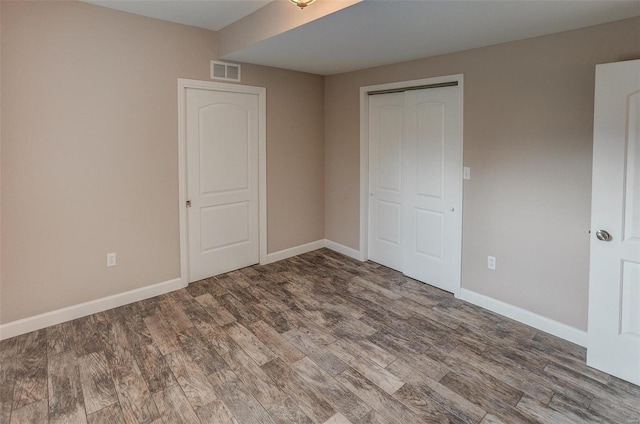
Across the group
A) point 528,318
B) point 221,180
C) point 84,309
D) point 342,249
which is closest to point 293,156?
point 221,180

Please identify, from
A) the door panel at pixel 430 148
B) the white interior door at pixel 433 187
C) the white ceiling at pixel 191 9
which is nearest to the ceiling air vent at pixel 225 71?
the white ceiling at pixel 191 9

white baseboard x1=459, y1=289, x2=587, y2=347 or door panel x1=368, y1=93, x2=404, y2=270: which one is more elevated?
door panel x1=368, y1=93, x2=404, y2=270

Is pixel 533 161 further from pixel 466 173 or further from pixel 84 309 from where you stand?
pixel 84 309

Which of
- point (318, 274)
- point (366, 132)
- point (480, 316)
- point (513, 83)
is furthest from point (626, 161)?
point (318, 274)

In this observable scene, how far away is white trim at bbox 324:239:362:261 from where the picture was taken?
4.66 metres

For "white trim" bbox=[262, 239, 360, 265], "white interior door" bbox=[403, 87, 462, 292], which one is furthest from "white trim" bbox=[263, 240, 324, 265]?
"white interior door" bbox=[403, 87, 462, 292]

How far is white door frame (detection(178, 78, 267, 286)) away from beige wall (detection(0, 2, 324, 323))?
62 mm

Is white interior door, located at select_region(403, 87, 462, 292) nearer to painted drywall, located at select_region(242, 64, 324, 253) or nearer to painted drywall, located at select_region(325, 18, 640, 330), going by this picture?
painted drywall, located at select_region(325, 18, 640, 330)

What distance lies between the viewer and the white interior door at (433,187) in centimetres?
348

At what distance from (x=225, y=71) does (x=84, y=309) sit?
2.64 metres

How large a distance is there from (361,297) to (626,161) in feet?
7.52

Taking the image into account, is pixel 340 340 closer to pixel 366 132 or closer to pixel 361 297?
pixel 361 297

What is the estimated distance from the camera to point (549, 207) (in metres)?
2.83

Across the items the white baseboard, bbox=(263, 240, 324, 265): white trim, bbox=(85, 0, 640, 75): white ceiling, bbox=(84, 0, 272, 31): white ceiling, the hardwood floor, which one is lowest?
the hardwood floor
